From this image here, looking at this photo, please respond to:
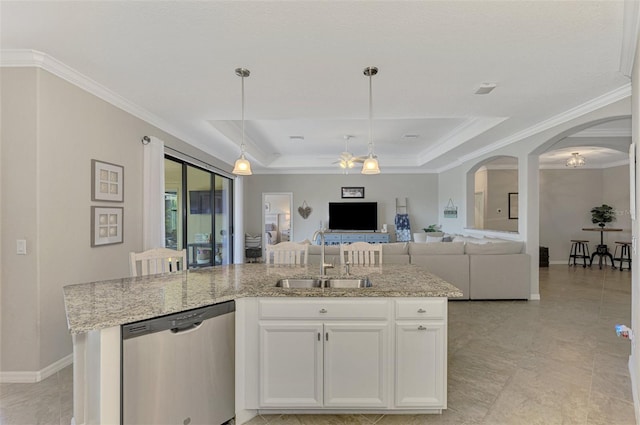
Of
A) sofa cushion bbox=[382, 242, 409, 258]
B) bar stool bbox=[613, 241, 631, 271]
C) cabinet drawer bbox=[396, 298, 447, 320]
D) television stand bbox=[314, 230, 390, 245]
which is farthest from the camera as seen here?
television stand bbox=[314, 230, 390, 245]

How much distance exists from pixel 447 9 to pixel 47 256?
3570 mm

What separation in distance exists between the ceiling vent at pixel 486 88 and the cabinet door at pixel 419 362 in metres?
2.38

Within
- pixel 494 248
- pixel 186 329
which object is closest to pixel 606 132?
pixel 494 248

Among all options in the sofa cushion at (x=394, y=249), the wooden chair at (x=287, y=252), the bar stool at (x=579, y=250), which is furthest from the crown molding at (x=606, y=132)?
the wooden chair at (x=287, y=252)

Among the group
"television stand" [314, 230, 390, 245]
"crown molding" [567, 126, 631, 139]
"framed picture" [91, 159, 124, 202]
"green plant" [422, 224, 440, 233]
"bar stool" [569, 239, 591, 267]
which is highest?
"crown molding" [567, 126, 631, 139]

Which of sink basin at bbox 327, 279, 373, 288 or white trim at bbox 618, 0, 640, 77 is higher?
white trim at bbox 618, 0, 640, 77

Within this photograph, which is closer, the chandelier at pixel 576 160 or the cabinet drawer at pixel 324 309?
the cabinet drawer at pixel 324 309

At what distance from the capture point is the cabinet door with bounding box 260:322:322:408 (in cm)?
217

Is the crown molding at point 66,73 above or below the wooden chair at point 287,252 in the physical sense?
above

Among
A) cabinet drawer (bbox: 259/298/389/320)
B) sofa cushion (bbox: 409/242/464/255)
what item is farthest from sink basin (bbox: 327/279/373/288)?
sofa cushion (bbox: 409/242/464/255)

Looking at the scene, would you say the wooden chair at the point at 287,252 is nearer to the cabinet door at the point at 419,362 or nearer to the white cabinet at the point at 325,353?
the white cabinet at the point at 325,353

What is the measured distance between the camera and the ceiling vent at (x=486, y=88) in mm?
A: 3223

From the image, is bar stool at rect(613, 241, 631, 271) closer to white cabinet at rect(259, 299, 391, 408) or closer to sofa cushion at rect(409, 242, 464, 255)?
sofa cushion at rect(409, 242, 464, 255)

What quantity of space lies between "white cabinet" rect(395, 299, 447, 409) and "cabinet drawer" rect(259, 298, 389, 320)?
14 cm
